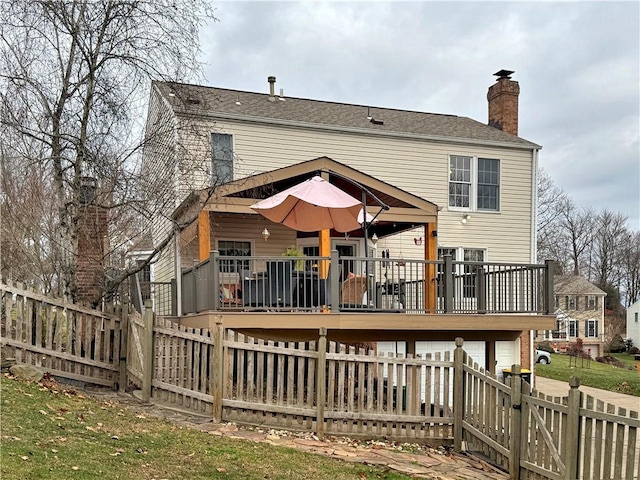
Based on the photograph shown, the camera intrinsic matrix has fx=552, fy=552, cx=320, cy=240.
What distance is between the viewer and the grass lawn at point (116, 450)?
14.8 ft

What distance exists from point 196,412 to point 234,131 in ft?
29.5

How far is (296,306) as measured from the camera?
9.85 metres

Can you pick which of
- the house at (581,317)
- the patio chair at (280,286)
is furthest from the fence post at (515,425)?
the house at (581,317)

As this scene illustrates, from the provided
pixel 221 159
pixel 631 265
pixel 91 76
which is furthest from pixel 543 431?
pixel 631 265

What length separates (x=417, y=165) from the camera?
16750 mm

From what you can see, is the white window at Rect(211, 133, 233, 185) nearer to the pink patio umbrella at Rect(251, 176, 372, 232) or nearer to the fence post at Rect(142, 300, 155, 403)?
the pink patio umbrella at Rect(251, 176, 372, 232)

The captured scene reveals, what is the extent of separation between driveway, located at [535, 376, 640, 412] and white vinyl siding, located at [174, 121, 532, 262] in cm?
491

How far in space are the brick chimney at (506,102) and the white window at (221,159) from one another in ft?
32.1

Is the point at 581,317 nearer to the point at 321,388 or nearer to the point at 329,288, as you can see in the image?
the point at 329,288

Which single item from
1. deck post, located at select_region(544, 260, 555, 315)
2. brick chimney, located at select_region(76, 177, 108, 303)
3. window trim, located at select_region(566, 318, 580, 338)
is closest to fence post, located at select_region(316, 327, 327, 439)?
brick chimney, located at select_region(76, 177, 108, 303)

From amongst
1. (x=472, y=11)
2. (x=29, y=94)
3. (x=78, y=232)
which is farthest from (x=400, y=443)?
(x=472, y=11)

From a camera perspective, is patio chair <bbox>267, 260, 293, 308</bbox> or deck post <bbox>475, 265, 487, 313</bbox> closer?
patio chair <bbox>267, 260, 293, 308</bbox>

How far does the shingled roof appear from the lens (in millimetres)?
15438

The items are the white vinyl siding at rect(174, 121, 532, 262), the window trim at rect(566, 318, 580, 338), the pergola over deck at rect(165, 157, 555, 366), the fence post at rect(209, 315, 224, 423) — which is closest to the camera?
the fence post at rect(209, 315, 224, 423)
